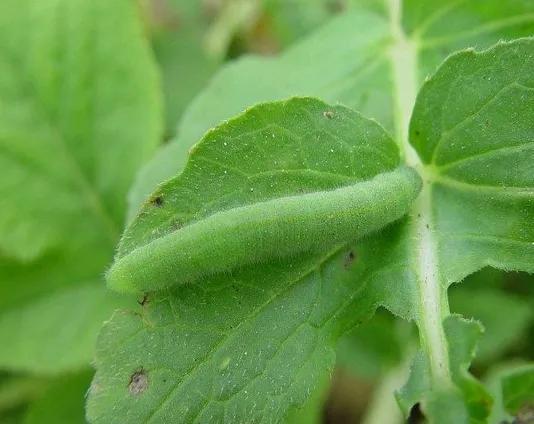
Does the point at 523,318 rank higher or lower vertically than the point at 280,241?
higher

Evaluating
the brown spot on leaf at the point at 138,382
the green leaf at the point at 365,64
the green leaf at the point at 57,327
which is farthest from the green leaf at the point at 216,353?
→ the green leaf at the point at 57,327

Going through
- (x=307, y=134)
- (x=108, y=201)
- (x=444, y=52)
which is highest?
(x=444, y=52)

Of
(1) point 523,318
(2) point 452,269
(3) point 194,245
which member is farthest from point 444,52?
(3) point 194,245

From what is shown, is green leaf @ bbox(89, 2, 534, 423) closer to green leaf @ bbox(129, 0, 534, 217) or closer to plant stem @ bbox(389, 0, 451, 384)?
plant stem @ bbox(389, 0, 451, 384)

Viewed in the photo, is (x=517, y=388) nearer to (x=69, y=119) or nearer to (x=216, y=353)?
(x=216, y=353)

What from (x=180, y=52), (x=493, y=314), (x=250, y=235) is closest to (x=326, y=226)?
(x=250, y=235)

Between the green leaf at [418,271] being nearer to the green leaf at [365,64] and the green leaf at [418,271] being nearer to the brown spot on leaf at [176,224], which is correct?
the brown spot on leaf at [176,224]

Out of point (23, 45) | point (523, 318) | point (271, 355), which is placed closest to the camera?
point (271, 355)

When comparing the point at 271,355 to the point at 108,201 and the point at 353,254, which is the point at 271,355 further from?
the point at 108,201
